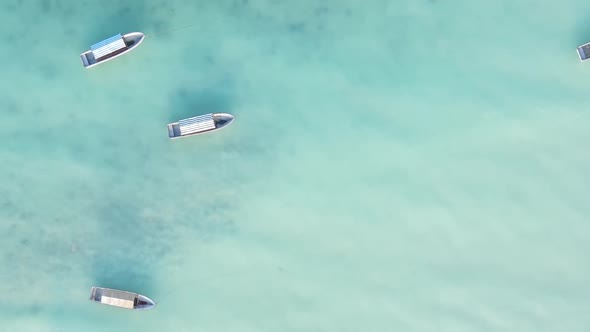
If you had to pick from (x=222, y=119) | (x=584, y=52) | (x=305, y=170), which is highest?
(x=584, y=52)

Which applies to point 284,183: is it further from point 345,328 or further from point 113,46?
point 113,46

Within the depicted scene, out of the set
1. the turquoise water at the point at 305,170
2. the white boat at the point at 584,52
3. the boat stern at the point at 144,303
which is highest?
the white boat at the point at 584,52

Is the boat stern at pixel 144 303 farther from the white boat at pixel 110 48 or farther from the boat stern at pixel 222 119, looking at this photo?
the white boat at pixel 110 48

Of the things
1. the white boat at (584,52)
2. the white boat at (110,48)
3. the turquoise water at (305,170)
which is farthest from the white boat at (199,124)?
the white boat at (584,52)

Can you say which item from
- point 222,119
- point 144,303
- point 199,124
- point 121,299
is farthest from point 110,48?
point 144,303

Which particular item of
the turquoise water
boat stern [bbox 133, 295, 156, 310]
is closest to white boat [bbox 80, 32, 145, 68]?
the turquoise water

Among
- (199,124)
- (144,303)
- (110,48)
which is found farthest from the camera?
(144,303)

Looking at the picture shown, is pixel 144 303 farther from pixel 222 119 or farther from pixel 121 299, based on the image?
pixel 222 119
